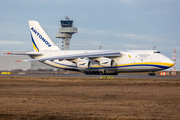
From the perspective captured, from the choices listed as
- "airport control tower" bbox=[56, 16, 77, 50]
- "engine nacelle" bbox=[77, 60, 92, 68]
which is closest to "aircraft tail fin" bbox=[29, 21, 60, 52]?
"engine nacelle" bbox=[77, 60, 92, 68]

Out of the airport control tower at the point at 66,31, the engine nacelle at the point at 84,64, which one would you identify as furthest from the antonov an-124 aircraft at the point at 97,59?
the airport control tower at the point at 66,31

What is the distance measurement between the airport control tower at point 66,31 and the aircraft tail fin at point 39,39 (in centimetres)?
7113

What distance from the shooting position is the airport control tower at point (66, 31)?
130500 mm

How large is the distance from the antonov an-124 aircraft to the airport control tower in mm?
71483

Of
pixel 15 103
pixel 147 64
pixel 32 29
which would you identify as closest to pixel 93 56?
pixel 147 64

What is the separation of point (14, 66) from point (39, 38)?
1734 inches

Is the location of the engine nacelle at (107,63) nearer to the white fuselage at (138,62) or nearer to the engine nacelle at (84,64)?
the white fuselage at (138,62)

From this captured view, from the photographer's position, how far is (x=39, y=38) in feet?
192

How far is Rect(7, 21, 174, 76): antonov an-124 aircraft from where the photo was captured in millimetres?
50031

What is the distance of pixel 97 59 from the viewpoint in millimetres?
53438

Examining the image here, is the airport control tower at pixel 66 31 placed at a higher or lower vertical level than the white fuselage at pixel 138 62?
higher

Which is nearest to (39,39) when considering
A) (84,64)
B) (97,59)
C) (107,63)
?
(84,64)

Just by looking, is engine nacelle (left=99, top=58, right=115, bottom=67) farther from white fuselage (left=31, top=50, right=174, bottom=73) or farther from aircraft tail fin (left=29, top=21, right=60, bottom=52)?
aircraft tail fin (left=29, top=21, right=60, bottom=52)

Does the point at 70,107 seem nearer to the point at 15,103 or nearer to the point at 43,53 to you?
the point at 15,103
